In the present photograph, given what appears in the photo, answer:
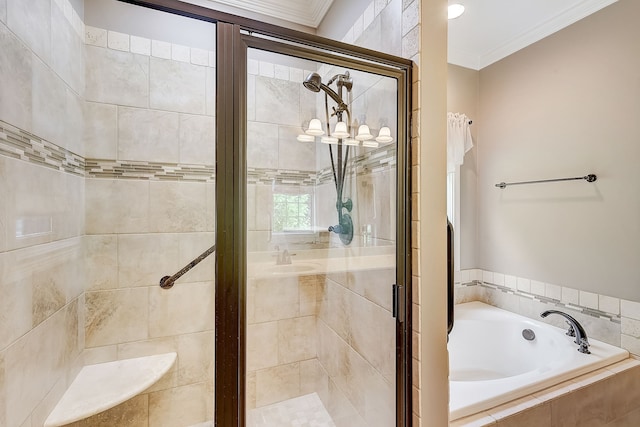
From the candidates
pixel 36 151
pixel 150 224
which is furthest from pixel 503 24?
pixel 36 151

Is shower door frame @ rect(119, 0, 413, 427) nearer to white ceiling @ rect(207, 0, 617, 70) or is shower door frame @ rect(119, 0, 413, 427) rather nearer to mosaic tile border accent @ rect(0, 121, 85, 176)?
mosaic tile border accent @ rect(0, 121, 85, 176)

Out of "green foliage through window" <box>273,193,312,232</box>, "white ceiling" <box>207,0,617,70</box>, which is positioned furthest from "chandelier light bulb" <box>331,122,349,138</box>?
"white ceiling" <box>207,0,617,70</box>

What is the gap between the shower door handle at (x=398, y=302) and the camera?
1.09 meters

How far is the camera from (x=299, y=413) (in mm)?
1482

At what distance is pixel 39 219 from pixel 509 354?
8.96 feet

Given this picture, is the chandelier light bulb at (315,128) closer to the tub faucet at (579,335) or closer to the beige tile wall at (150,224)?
the beige tile wall at (150,224)

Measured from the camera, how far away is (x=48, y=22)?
3.80ft

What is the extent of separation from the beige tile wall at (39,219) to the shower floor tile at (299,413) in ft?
2.93

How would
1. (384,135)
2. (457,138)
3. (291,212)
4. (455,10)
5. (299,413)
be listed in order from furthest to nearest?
(457,138), (455,10), (299,413), (291,212), (384,135)

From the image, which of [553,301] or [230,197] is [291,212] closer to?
[230,197]

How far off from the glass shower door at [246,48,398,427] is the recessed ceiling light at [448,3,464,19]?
106cm

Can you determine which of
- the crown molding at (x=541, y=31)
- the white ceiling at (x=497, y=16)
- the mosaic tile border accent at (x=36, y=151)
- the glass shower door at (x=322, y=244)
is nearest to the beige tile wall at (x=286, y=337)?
the glass shower door at (x=322, y=244)

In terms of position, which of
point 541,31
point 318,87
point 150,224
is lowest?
point 150,224

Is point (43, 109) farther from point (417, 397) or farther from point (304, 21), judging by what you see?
point (417, 397)
